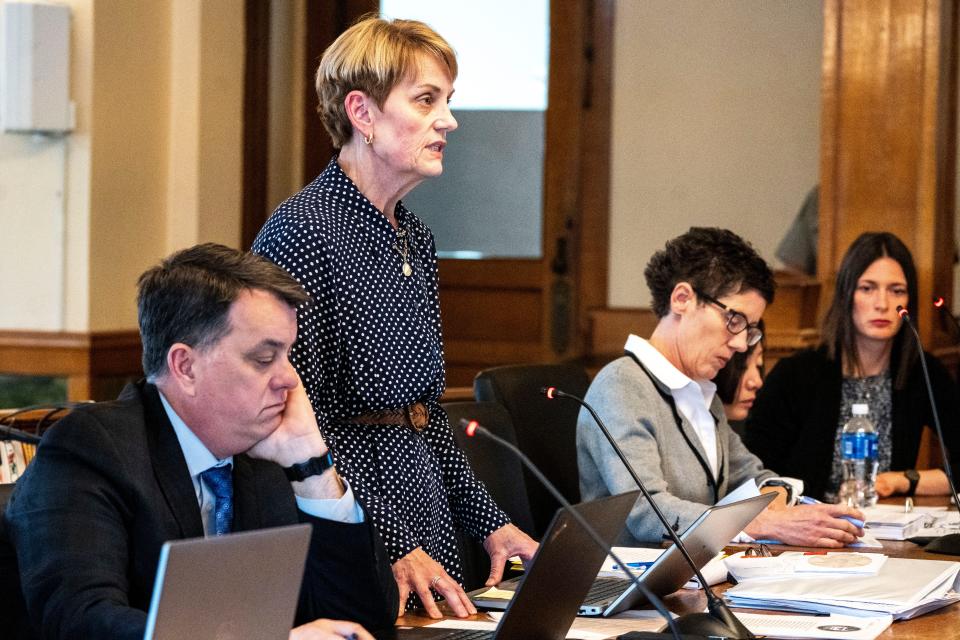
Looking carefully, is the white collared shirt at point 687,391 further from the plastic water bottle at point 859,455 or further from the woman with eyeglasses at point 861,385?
the woman with eyeglasses at point 861,385

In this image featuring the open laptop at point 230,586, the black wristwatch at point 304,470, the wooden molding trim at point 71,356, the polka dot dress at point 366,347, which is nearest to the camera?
the open laptop at point 230,586

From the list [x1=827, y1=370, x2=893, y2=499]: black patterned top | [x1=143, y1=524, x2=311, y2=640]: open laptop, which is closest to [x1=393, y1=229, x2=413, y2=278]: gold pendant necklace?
[x1=143, y1=524, x2=311, y2=640]: open laptop

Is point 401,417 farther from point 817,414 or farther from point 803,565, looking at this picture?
point 817,414

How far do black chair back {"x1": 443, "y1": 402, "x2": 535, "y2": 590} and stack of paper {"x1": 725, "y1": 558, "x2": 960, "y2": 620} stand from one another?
0.69 metres

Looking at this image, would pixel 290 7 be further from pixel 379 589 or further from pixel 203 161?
pixel 379 589

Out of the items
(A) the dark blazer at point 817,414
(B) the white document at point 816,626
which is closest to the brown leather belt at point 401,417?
(B) the white document at point 816,626

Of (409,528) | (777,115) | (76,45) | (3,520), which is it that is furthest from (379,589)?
(777,115)

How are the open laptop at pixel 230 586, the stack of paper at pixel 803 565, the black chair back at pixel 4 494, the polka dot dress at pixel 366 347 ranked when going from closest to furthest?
the open laptop at pixel 230 586 → the black chair back at pixel 4 494 → the polka dot dress at pixel 366 347 → the stack of paper at pixel 803 565

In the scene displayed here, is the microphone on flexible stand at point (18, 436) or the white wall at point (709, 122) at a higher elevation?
the white wall at point (709, 122)

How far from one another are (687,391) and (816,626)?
103 cm

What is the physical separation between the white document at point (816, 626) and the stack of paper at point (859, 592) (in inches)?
1.2

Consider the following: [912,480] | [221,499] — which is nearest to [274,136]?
[912,480]

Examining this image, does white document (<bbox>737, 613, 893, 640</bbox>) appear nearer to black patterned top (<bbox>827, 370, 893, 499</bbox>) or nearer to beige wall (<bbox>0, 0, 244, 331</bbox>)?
black patterned top (<bbox>827, 370, 893, 499</bbox>)

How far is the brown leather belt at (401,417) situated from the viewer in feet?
7.19
